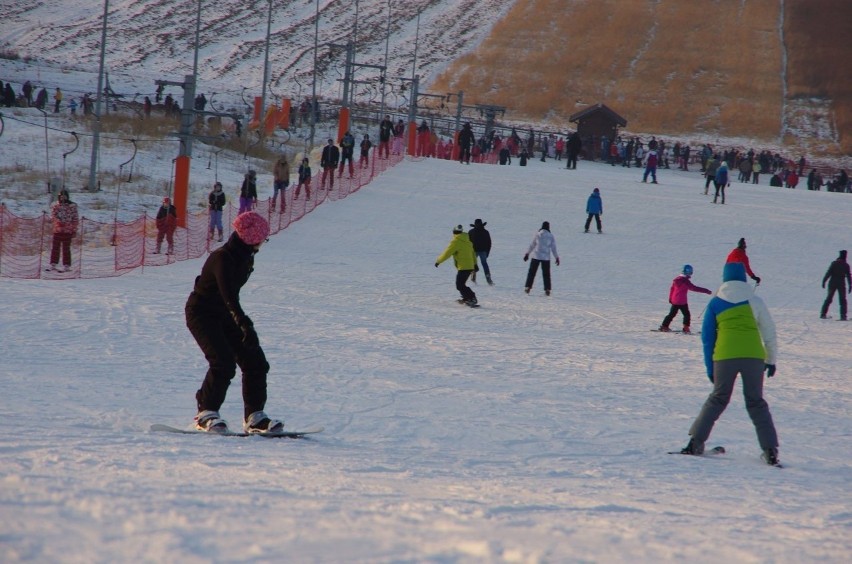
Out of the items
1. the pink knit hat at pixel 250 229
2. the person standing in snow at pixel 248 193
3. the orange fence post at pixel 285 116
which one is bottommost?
the person standing in snow at pixel 248 193

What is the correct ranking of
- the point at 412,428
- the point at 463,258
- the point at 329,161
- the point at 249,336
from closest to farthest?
the point at 249,336 < the point at 412,428 < the point at 463,258 < the point at 329,161

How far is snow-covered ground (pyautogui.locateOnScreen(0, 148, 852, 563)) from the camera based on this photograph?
3.80 metres

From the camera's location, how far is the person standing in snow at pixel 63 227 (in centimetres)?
1570

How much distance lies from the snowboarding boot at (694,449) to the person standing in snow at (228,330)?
9.18ft

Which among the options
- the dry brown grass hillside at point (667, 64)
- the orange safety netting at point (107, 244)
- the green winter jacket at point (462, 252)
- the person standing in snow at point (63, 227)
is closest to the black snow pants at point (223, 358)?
the green winter jacket at point (462, 252)

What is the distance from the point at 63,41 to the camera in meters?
79.2

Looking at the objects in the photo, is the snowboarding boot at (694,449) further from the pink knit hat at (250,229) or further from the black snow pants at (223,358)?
the pink knit hat at (250,229)

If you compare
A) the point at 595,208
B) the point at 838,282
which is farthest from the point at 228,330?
the point at 595,208

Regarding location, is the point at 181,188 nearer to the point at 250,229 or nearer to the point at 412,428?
the point at 412,428

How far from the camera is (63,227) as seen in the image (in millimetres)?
15859

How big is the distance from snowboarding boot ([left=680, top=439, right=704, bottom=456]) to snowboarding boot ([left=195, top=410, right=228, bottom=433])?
3153 millimetres

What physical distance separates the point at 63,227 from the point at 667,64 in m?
65.5

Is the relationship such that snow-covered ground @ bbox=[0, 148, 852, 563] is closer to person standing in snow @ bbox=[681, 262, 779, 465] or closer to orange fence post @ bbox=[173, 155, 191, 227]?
person standing in snow @ bbox=[681, 262, 779, 465]

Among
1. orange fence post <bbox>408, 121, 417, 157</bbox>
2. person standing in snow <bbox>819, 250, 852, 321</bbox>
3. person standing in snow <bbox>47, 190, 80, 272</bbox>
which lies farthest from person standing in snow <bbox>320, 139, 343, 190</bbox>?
person standing in snow <bbox>819, 250, 852, 321</bbox>
